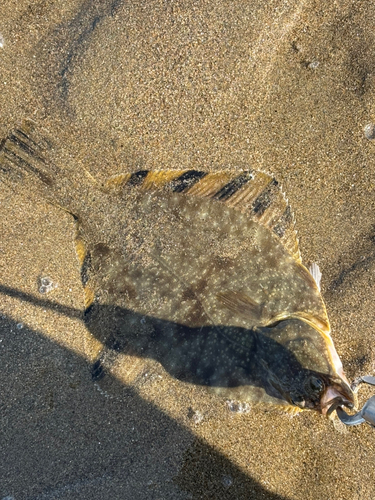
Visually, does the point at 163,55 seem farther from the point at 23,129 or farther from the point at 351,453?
the point at 351,453

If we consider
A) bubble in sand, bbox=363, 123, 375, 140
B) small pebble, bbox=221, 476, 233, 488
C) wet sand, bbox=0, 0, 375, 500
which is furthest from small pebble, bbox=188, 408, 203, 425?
bubble in sand, bbox=363, 123, 375, 140

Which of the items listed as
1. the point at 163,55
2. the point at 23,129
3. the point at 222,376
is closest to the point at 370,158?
the point at 163,55

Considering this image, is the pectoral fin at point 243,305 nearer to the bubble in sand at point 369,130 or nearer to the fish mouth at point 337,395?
the fish mouth at point 337,395

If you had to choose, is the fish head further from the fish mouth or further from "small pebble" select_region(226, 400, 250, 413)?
"small pebble" select_region(226, 400, 250, 413)

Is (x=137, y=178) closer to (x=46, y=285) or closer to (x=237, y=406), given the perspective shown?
(x=46, y=285)

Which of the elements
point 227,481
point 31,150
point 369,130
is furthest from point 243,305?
point 31,150

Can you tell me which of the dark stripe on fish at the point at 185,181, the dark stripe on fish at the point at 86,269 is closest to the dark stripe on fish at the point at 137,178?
the dark stripe on fish at the point at 185,181

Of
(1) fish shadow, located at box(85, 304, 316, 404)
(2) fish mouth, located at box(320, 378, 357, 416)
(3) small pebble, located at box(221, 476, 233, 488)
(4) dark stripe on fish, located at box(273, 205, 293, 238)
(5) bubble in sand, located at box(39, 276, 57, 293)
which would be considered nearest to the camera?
(2) fish mouth, located at box(320, 378, 357, 416)
